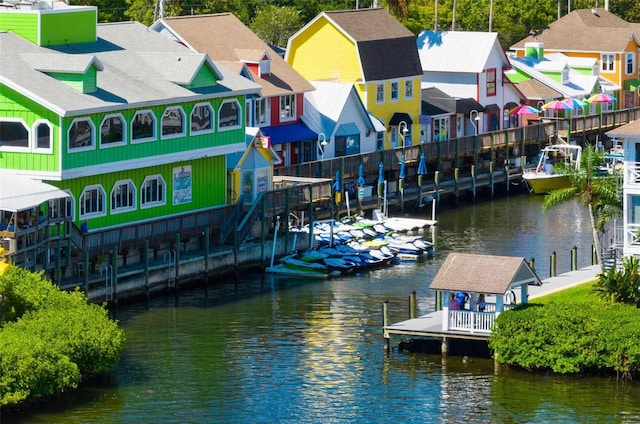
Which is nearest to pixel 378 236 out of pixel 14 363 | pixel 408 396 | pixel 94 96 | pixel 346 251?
pixel 346 251

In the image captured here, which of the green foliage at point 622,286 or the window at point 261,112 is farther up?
the window at point 261,112

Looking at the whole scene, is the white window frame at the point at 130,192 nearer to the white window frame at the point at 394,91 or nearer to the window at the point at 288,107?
the window at the point at 288,107

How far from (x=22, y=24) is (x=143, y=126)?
7.36m

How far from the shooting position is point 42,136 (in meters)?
81.6

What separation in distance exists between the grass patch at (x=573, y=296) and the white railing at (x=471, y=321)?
10.8 feet

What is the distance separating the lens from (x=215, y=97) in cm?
9056

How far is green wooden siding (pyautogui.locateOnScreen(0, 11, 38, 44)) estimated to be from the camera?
87.4 m

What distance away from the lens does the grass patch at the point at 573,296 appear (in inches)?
2911

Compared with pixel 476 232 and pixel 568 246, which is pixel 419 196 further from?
pixel 568 246

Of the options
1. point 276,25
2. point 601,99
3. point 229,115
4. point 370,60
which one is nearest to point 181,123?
point 229,115

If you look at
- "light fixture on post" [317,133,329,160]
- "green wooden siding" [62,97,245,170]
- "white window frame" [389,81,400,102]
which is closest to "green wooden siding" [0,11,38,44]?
"green wooden siding" [62,97,245,170]

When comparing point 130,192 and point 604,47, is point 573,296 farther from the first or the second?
point 604,47

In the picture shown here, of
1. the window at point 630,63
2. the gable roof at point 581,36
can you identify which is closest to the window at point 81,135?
the gable roof at point 581,36

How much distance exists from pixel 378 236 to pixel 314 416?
3483 centimetres
